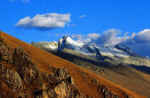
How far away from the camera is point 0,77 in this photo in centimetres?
10388

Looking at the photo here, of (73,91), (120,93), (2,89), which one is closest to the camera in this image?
(2,89)

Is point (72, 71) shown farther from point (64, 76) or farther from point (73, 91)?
point (73, 91)

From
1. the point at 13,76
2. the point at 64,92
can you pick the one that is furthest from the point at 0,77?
the point at 64,92

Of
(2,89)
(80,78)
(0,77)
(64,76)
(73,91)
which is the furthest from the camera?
(80,78)

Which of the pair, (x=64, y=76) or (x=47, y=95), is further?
(x=64, y=76)

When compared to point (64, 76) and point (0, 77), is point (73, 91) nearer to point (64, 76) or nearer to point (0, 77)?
point (64, 76)

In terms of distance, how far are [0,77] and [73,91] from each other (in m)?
34.6

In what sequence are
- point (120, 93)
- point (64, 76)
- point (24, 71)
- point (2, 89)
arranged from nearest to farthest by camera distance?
point (2, 89)
point (24, 71)
point (64, 76)
point (120, 93)

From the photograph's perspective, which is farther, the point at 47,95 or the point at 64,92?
the point at 64,92

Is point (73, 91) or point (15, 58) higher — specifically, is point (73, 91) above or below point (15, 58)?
below

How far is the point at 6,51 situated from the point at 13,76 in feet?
58.7

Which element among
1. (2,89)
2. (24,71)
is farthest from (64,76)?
(2,89)

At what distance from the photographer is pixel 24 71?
11644cm

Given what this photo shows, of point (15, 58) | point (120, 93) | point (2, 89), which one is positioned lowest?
point (120, 93)
